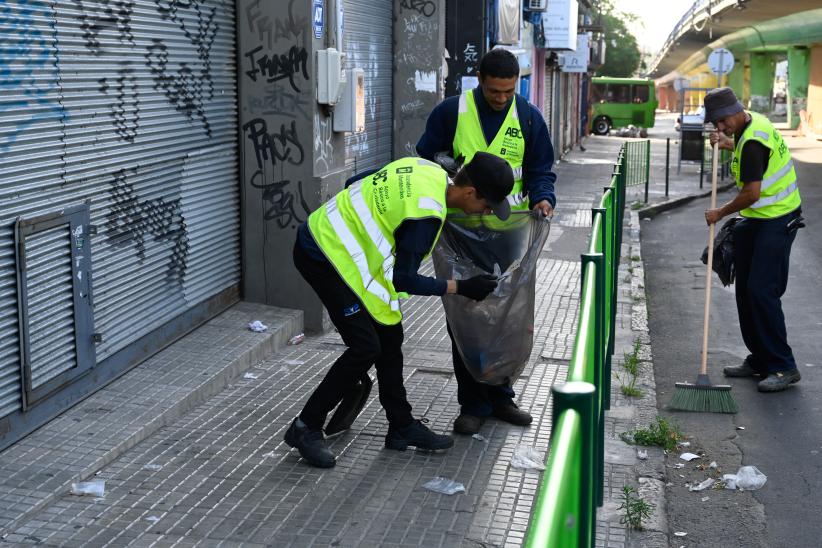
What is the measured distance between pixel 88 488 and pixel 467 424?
6.49 feet

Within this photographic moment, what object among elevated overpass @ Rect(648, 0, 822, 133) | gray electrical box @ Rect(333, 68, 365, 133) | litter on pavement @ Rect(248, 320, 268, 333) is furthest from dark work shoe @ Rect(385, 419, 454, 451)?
elevated overpass @ Rect(648, 0, 822, 133)

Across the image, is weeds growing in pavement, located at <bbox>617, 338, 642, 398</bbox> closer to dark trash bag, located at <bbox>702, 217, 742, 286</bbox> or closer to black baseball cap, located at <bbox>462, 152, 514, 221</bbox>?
dark trash bag, located at <bbox>702, 217, 742, 286</bbox>

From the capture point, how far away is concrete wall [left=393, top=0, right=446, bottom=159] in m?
12.5

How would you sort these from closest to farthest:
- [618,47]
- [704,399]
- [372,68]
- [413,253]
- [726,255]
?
[413,253] → [704,399] → [726,255] → [372,68] → [618,47]

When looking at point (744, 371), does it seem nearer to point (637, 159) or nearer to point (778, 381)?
point (778, 381)

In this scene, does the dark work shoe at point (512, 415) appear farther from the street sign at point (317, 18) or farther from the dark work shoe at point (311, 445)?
the street sign at point (317, 18)

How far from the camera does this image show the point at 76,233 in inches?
230

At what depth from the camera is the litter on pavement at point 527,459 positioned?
549 centimetres

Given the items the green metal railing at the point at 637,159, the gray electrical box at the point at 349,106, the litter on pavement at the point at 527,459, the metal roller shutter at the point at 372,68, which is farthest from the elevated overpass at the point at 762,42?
the litter on pavement at the point at 527,459

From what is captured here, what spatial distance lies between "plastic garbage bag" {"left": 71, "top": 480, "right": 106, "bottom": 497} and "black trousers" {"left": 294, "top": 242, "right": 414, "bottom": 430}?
3.27ft

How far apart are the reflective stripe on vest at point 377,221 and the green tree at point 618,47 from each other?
68603 millimetres

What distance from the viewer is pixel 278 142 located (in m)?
8.08

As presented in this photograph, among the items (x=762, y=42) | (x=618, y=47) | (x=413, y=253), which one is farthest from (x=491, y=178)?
(x=618, y=47)

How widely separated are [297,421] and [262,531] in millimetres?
900
